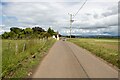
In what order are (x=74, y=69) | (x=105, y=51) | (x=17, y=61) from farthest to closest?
(x=105, y=51), (x=17, y=61), (x=74, y=69)

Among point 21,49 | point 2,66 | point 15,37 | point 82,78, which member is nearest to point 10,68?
point 2,66

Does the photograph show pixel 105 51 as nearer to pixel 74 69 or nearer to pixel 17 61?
pixel 74 69

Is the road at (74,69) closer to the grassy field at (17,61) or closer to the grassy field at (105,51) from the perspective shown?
the grassy field at (17,61)

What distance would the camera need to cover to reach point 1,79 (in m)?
7.17

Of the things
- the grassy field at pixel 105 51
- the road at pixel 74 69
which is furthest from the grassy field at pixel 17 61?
the grassy field at pixel 105 51

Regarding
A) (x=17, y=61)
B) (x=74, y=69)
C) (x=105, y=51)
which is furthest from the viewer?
(x=105, y=51)

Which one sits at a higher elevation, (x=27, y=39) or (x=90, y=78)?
(x=27, y=39)

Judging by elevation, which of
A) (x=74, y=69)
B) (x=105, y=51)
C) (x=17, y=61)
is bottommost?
(x=74, y=69)

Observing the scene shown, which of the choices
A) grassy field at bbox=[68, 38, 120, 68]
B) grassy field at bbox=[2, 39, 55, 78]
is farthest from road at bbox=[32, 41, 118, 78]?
grassy field at bbox=[68, 38, 120, 68]

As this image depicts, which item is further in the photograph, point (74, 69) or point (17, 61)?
point (17, 61)

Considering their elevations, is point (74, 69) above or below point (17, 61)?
below

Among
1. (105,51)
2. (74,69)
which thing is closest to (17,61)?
(74,69)

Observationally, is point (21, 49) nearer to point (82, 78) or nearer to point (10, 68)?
point (10, 68)

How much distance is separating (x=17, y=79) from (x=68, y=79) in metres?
1.94
